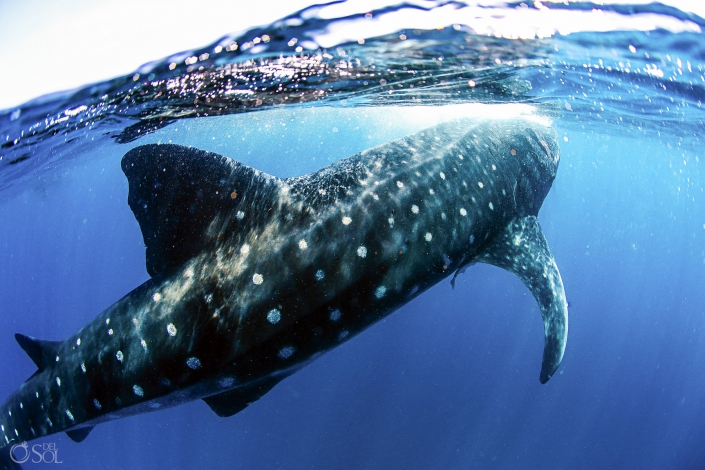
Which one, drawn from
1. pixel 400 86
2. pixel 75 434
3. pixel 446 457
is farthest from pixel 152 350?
pixel 446 457

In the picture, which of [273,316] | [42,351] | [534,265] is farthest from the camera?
[534,265]

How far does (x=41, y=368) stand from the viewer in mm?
4254

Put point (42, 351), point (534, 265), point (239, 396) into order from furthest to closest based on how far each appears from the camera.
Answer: point (534, 265), point (42, 351), point (239, 396)

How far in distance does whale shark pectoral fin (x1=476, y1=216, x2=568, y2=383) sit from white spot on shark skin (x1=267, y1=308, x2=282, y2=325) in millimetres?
2575

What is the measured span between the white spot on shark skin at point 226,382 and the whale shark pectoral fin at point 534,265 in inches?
118

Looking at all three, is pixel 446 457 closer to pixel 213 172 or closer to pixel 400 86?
pixel 400 86

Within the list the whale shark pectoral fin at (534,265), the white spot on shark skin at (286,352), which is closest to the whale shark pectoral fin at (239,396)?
the white spot on shark skin at (286,352)

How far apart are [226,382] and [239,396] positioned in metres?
0.45

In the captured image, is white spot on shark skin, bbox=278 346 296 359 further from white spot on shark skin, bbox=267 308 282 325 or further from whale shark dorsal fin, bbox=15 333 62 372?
whale shark dorsal fin, bbox=15 333 62 372

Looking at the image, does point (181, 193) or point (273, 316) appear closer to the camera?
point (273, 316)

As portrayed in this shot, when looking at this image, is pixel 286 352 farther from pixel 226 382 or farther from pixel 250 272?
pixel 250 272

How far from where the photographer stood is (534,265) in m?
4.76

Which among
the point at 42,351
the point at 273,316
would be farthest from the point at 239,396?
the point at 42,351

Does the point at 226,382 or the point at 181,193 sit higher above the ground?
the point at 181,193
